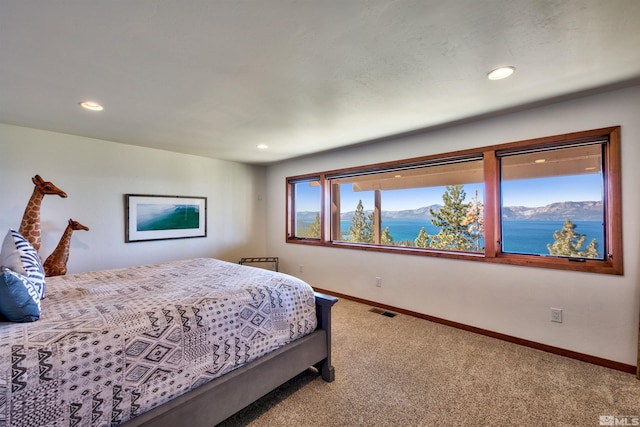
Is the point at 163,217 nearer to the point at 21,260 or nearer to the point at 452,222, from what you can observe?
the point at 21,260

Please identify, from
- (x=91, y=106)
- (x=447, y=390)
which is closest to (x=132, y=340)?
(x=447, y=390)

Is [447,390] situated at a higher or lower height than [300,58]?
lower

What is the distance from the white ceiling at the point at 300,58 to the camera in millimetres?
1321

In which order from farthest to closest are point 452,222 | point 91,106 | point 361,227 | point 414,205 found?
1. point 361,227
2. point 414,205
3. point 452,222
4. point 91,106

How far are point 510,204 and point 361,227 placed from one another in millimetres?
1978

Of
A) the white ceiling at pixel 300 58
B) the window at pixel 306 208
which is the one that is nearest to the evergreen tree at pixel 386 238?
the window at pixel 306 208

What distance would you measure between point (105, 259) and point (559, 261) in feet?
16.7

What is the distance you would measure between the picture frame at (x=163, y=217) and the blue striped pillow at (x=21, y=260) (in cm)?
190

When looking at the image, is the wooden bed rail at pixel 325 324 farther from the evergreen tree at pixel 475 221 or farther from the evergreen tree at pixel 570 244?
the evergreen tree at pixel 570 244

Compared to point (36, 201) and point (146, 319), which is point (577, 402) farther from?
point (36, 201)

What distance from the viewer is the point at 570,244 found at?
257 cm

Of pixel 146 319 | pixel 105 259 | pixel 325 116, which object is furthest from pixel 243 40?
pixel 105 259

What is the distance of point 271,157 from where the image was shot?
15.0 ft

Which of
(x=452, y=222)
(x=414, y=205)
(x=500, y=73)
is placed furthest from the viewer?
(x=414, y=205)
